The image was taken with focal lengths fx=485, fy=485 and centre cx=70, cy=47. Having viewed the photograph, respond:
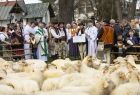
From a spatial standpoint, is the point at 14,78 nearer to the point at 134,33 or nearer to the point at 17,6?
the point at 134,33

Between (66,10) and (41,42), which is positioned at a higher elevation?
(66,10)

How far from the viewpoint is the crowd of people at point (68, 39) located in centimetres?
1945

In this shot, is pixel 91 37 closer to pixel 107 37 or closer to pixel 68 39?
pixel 68 39

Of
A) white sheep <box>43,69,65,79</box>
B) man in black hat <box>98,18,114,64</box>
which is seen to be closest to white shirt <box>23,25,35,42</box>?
man in black hat <box>98,18,114,64</box>

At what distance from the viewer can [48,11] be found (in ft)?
203

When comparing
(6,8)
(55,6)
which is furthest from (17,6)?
(55,6)

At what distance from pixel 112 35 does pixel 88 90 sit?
32.9 feet

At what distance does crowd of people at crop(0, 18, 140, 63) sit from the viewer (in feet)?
63.8

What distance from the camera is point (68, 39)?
22.5 meters

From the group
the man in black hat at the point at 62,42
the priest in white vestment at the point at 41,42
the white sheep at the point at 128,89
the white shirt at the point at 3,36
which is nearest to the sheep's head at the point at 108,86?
the white sheep at the point at 128,89

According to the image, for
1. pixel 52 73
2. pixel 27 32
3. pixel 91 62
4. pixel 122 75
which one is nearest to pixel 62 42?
pixel 27 32

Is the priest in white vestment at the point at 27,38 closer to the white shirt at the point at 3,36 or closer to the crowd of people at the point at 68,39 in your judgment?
the crowd of people at the point at 68,39

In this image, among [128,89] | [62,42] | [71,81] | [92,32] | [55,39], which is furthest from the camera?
[62,42]

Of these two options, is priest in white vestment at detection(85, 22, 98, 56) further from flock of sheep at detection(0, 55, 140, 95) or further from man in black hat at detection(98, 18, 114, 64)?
flock of sheep at detection(0, 55, 140, 95)
